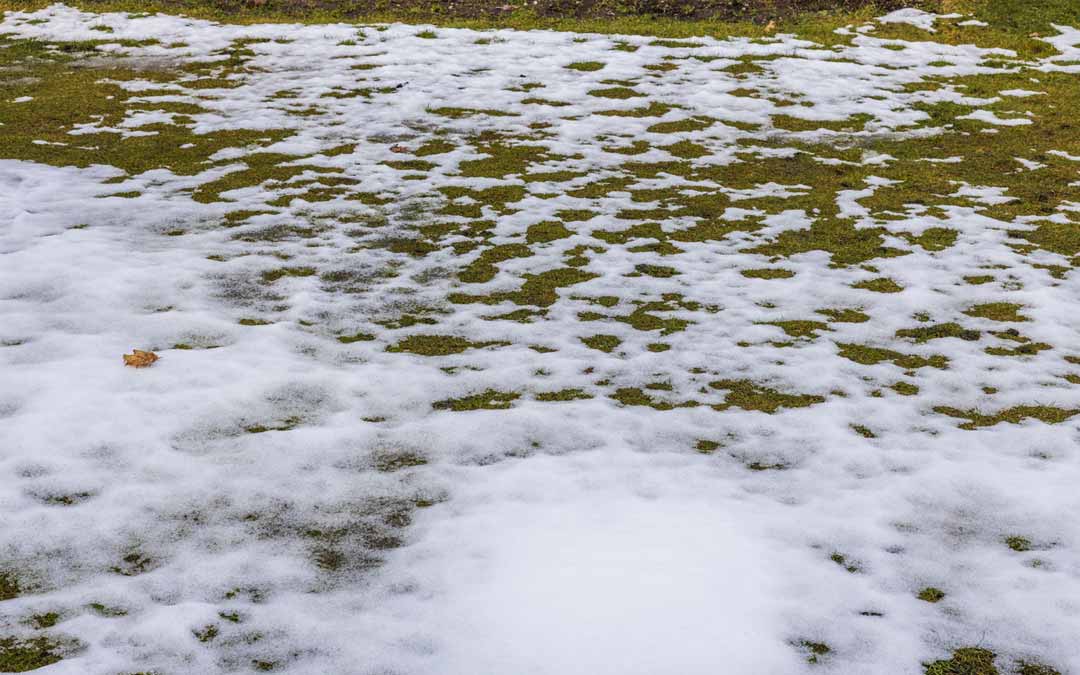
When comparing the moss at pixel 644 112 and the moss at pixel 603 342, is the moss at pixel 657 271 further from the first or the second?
the moss at pixel 644 112

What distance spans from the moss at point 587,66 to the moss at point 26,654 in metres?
10.2

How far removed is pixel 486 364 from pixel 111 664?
2750 mm

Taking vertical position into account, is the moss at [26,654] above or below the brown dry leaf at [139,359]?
below

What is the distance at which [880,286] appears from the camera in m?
6.23

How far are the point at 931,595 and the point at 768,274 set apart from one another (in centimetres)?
A: 337

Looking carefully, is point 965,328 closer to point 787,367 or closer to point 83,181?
point 787,367

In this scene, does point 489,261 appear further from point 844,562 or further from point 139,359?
point 844,562

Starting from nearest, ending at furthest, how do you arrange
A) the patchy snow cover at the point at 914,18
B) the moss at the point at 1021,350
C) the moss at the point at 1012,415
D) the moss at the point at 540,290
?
1. the moss at the point at 1012,415
2. the moss at the point at 1021,350
3. the moss at the point at 540,290
4. the patchy snow cover at the point at 914,18

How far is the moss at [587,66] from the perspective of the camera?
459 inches


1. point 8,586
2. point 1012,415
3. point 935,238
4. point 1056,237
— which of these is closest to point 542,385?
point 1012,415

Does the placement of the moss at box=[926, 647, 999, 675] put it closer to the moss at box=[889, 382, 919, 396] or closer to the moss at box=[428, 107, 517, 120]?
the moss at box=[889, 382, 919, 396]

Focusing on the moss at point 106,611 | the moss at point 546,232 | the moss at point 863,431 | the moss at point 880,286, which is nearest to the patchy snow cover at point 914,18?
the moss at point 880,286

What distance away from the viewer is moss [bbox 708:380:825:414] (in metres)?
4.85

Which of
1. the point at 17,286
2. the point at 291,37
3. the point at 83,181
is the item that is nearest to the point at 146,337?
the point at 17,286
